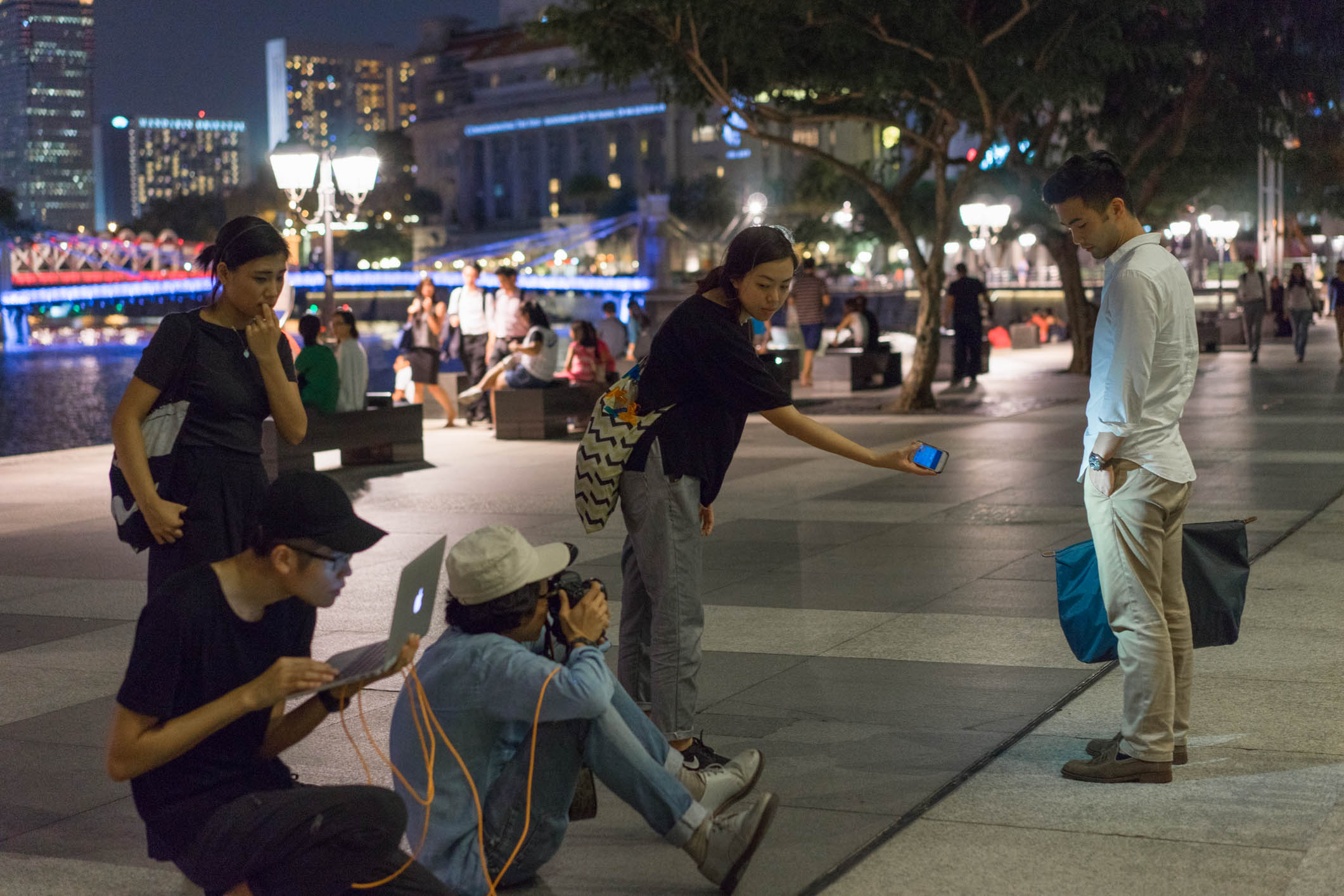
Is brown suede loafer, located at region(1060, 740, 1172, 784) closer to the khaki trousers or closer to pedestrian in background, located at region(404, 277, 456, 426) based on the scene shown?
the khaki trousers

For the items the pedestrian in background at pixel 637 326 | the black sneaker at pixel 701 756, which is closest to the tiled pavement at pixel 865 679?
the black sneaker at pixel 701 756

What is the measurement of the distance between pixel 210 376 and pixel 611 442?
1.15 meters

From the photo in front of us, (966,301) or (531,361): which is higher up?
(966,301)

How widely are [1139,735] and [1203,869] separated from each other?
0.73m

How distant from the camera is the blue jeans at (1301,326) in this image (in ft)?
88.4

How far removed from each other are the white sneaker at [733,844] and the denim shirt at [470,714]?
0.50m

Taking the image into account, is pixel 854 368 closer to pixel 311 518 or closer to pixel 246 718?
pixel 246 718

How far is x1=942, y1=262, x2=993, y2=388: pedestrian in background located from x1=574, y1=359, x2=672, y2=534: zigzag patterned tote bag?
18069 millimetres

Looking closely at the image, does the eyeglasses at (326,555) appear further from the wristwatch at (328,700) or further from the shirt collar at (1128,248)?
the shirt collar at (1128,248)

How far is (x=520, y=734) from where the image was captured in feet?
12.1

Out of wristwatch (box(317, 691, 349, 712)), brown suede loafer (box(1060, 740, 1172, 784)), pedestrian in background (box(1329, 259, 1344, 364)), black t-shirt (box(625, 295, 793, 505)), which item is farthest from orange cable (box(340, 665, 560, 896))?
pedestrian in background (box(1329, 259, 1344, 364))

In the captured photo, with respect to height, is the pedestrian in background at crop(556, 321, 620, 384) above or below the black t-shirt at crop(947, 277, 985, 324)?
below

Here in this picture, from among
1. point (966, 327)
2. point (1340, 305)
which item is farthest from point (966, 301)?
point (1340, 305)

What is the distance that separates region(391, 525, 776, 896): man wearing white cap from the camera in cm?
349
